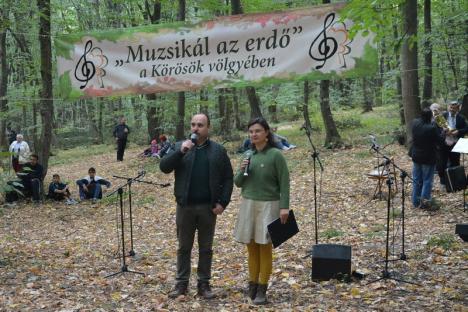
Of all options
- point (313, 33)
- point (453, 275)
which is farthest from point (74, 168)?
point (453, 275)

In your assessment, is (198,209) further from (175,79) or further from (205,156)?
(175,79)

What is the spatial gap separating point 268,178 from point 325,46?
257 cm

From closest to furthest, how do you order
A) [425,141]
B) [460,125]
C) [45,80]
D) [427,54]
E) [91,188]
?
[425,141], [460,125], [45,80], [91,188], [427,54]

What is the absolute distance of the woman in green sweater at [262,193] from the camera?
468cm

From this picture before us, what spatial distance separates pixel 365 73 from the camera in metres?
6.21

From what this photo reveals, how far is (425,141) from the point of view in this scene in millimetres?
8008

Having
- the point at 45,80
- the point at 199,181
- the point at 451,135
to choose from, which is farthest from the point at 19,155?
the point at 451,135

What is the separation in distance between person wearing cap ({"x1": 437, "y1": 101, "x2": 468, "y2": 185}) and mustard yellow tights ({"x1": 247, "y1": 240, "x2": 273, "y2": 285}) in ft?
19.0

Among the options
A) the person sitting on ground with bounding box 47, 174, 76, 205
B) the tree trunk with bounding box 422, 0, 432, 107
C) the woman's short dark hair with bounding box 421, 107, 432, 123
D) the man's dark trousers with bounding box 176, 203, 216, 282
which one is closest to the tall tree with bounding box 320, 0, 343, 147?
the tree trunk with bounding box 422, 0, 432, 107

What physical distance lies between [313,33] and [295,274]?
3177 mm

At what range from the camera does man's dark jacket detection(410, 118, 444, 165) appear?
800 cm

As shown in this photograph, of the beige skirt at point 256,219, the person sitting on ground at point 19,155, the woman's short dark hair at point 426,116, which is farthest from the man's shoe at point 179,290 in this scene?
the person sitting on ground at point 19,155

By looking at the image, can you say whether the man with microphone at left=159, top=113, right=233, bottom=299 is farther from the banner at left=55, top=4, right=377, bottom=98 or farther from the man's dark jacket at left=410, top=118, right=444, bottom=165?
the man's dark jacket at left=410, top=118, right=444, bottom=165

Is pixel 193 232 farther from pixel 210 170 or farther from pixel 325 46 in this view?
pixel 325 46
